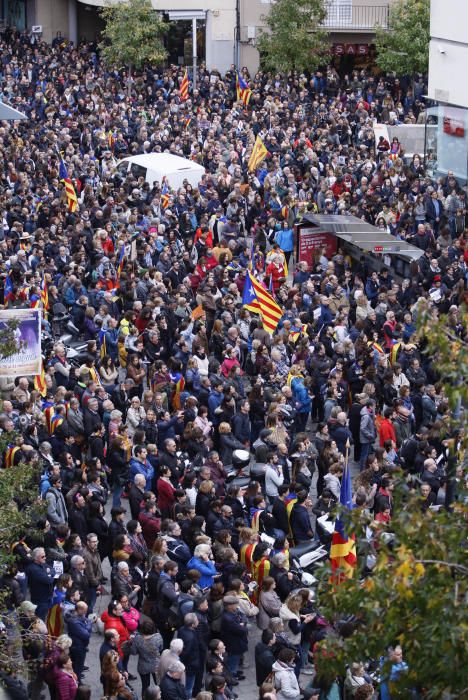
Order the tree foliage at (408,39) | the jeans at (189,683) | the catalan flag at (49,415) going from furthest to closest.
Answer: the tree foliage at (408,39) < the catalan flag at (49,415) < the jeans at (189,683)

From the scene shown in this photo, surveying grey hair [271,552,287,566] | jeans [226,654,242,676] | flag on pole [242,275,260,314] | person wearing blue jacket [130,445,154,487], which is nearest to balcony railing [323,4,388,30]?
flag on pole [242,275,260,314]

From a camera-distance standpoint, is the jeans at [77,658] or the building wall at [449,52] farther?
the building wall at [449,52]

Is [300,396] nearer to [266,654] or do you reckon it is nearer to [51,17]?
[266,654]

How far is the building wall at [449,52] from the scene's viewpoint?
31.8 m

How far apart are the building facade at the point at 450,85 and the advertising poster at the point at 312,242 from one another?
643 centimetres

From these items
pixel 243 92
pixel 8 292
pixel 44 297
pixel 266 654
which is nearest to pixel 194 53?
pixel 243 92

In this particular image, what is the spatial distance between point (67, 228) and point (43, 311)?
5.06 meters

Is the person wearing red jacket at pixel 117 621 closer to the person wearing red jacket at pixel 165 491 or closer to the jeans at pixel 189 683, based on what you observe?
the jeans at pixel 189 683

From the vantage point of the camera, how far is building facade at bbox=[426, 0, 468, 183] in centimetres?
3192

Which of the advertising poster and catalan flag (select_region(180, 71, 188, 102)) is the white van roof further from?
catalan flag (select_region(180, 71, 188, 102))

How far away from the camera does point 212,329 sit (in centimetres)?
2222

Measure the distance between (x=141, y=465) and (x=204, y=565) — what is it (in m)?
2.57

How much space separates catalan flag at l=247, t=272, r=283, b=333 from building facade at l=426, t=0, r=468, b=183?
1209 centimetres

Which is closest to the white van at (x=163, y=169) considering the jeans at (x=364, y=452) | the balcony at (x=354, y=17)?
the jeans at (x=364, y=452)
